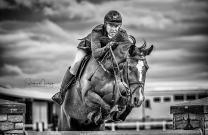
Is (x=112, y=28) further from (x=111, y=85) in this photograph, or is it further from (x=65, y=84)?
(x=65, y=84)

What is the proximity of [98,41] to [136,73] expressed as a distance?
0.82m

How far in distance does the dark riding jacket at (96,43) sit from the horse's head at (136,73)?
43 centimetres

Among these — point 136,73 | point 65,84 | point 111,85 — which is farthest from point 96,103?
point 65,84

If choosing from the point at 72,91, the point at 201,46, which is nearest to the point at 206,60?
the point at 201,46

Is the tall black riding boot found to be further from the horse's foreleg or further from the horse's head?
the horse's head

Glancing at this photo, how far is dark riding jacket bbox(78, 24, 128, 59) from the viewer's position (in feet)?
19.5

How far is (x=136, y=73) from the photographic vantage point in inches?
219

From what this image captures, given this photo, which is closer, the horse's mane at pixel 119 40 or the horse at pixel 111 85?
the horse at pixel 111 85

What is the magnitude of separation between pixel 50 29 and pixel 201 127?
2624cm

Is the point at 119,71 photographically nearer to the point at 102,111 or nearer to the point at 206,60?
the point at 102,111

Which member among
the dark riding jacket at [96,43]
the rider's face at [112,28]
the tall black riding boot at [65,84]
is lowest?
the tall black riding boot at [65,84]

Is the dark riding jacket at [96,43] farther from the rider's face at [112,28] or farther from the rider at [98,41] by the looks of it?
the rider's face at [112,28]

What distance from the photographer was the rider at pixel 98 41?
5965 millimetres

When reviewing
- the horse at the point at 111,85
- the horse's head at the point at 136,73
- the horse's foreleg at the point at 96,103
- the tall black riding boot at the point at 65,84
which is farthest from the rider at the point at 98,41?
the horse's foreleg at the point at 96,103
